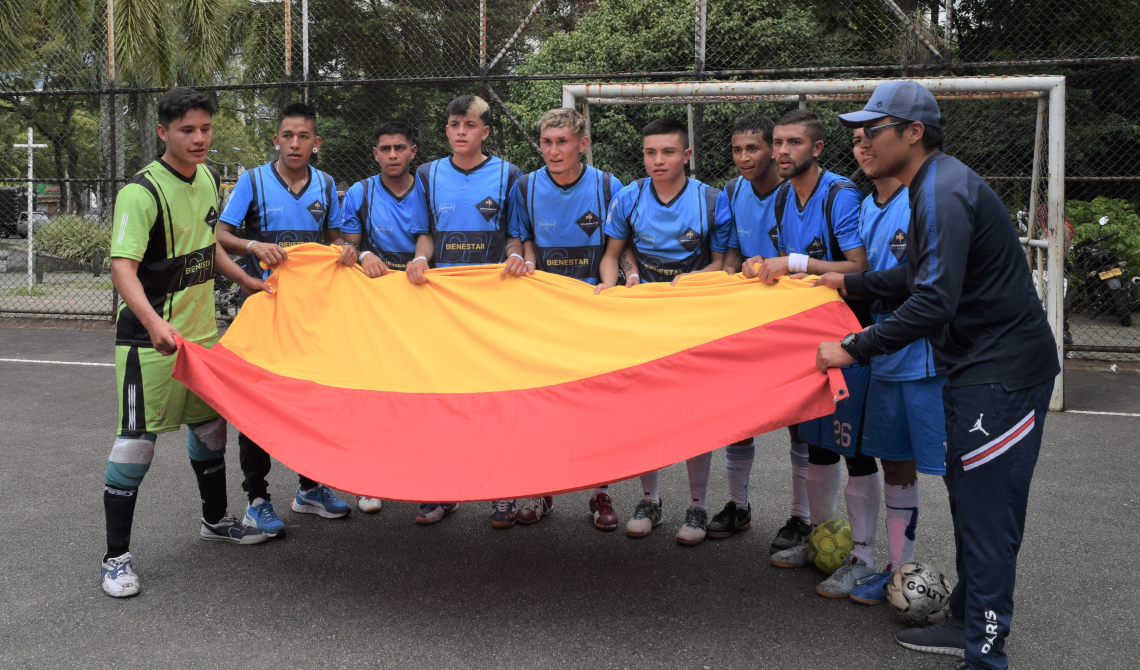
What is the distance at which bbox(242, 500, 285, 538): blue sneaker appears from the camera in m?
4.67

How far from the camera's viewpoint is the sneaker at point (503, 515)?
486 cm

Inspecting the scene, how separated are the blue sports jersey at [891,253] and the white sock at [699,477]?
1.11 meters

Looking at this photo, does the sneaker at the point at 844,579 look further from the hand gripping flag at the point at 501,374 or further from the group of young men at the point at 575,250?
the hand gripping flag at the point at 501,374

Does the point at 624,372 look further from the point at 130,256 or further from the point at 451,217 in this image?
the point at 130,256

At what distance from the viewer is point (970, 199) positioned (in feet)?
9.91

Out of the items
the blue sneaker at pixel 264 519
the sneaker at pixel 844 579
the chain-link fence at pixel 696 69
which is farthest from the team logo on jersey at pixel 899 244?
the chain-link fence at pixel 696 69

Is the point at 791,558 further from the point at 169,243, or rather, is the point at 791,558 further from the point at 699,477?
the point at 169,243

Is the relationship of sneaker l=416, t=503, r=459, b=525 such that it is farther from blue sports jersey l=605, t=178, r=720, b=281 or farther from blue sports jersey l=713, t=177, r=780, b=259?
blue sports jersey l=713, t=177, r=780, b=259

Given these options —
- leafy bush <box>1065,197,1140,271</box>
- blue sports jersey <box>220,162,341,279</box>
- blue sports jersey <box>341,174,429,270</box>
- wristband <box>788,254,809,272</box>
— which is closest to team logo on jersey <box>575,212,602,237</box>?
blue sports jersey <box>341,174,429,270</box>

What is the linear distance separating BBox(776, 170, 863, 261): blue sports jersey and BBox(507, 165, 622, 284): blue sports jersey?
3.44 ft

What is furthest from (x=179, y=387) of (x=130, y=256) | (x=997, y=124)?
(x=997, y=124)

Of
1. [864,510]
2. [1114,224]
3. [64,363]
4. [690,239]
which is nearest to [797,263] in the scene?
[690,239]

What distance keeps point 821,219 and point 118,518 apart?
11.8ft

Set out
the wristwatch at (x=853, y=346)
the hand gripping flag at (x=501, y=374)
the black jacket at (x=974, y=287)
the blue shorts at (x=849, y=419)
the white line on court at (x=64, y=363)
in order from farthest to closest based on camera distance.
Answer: the white line on court at (x=64, y=363), the blue shorts at (x=849, y=419), the hand gripping flag at (x=501, y=374), the wristwatch at (x=853, y=346), the black jacket at (x=974, y=287)
